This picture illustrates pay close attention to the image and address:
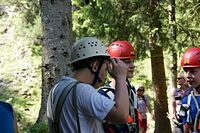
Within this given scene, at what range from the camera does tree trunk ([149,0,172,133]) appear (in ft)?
43.7

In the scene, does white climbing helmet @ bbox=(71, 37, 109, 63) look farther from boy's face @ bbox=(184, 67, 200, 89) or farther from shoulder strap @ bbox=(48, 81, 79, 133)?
boy's face @ bbox=(184, 67, 200, 89)

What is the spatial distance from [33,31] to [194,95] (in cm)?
2172

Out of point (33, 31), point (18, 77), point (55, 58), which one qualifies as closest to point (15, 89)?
point (18, 77)

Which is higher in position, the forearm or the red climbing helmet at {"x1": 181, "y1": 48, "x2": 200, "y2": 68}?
the red climbing helmet at {"x1": 181, "y1": 48, "x2": 200, "y2": 68}

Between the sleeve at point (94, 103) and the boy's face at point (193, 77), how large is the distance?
2014mm

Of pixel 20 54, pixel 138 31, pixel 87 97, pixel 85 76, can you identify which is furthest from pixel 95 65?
→ pixel 20 54

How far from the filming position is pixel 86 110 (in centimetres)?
314

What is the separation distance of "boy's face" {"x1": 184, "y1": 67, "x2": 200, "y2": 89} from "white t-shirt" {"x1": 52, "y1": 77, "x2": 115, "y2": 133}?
75.3 inches

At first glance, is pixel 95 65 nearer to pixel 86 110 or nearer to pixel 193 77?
pixel 86 110

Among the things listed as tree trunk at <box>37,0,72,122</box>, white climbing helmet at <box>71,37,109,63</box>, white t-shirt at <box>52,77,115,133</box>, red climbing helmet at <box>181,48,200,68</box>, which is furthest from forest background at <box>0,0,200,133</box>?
white t-shirt at <box>52,77,115,133</box>

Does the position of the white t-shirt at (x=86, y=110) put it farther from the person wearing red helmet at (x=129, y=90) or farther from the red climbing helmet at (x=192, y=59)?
the red climbing helmet at (x=192, y=59)

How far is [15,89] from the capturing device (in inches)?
845

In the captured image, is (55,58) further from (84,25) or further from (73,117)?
(84,25)

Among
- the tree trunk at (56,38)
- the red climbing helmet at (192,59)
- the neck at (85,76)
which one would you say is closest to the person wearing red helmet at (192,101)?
the red climbing helmet at (192,59)
